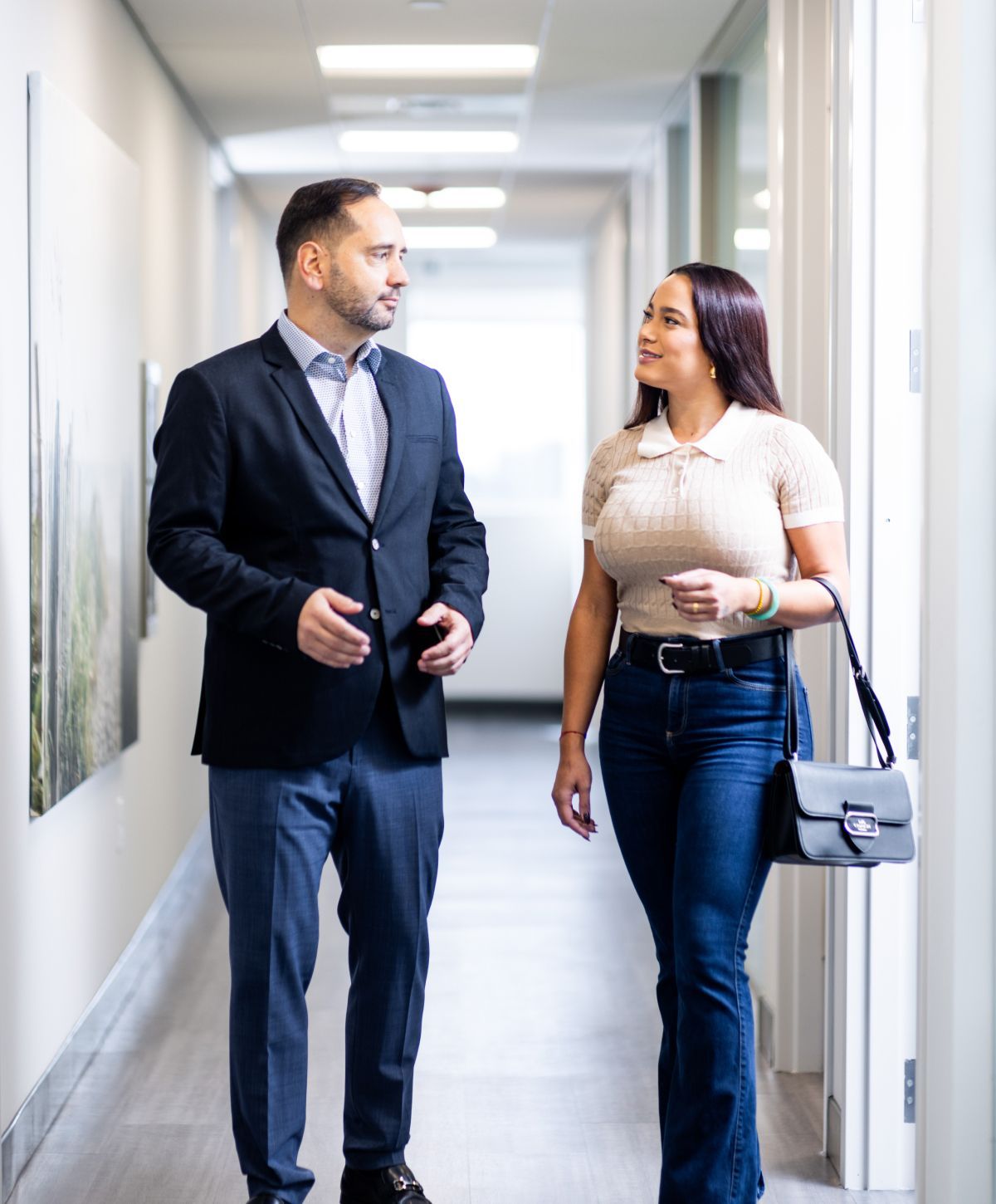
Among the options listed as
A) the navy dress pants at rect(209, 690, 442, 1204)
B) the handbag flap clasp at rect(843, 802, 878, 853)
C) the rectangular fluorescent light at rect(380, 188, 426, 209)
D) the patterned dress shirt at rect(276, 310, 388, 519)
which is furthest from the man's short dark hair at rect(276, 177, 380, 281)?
the rectangular fluorescent light at rect(380, 188, 426, 209)

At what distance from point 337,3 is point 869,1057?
2.88 m

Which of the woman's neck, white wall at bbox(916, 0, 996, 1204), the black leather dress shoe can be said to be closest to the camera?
white wall at bbox(916, 0, 996, 1204)

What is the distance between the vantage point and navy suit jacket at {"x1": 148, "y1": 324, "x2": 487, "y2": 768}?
2092 mm

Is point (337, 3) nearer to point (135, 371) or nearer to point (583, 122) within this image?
point (135, 371)

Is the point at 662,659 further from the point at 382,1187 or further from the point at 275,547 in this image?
the point at 382,1187

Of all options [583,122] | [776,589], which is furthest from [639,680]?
[583,122]

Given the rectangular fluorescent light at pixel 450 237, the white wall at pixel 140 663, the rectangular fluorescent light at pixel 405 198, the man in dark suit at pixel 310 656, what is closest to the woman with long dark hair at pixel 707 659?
the man in dark suit at pixel 310 656

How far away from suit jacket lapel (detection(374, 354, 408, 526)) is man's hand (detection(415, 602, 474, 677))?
0.16 meters

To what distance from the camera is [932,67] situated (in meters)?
1.89

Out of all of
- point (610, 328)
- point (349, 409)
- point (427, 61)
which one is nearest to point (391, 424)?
point (349, 409)

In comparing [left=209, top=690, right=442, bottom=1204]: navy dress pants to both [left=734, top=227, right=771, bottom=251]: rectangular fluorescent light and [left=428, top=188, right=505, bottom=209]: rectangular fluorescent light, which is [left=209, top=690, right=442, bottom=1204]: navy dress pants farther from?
[left=428, top=188, right=505, bottom=209]: rectangular fluorescent light

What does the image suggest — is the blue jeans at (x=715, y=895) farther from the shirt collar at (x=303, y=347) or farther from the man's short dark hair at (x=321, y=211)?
the man's short dark hair at (x=321, y=211)

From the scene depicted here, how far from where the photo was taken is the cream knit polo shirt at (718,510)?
2.05m

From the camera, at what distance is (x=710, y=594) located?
73.9 inches
